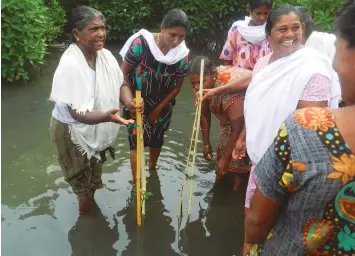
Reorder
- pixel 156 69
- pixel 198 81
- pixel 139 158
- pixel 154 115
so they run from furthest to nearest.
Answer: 1. pixel 154 115
2. pixel 156 69
3. pixel 198 81
4. pixel 139 158

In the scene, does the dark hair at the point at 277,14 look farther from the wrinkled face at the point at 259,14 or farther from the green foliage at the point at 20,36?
the green foliage at the point at 20,36

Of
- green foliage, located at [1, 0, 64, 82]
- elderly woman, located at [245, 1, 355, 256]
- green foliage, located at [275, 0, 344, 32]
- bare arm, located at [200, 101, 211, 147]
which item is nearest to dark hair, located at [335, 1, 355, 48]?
elderly woman, located at [245, 1, 355, 256]

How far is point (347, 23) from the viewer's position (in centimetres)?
120

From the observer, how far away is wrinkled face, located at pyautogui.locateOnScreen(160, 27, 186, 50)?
3.65m

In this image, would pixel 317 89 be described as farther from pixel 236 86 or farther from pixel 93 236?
pixel 93 236

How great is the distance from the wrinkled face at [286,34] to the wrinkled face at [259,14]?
980 mm

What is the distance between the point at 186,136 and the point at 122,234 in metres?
2.31

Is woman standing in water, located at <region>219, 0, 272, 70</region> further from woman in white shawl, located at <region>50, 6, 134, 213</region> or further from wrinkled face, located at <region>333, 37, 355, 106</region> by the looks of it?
wrinkled face, located at <region>333, 37, 355, 106</region>

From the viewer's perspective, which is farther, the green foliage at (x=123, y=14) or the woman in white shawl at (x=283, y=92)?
the green foliage at (x=123, y=14)

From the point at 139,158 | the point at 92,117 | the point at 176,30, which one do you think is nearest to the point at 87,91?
the point at 92,117

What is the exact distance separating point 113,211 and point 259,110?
6.44ft

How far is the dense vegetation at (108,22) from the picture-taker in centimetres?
675

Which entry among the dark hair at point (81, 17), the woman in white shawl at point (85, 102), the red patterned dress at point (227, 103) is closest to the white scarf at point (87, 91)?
the woman in white shawl at point (85, 102)

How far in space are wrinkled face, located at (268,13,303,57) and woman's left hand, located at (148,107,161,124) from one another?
60.7 inches
